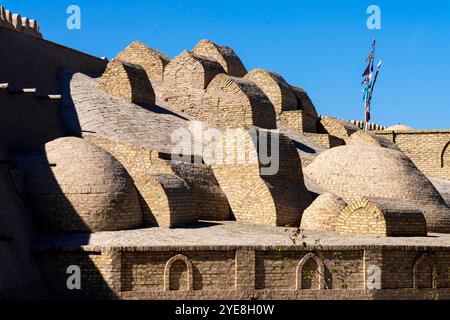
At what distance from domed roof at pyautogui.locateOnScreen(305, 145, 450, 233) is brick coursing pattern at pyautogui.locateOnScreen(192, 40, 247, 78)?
24.8 ft

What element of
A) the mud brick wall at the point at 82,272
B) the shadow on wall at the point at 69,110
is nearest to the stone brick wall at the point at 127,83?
the shadow on wall at the point at 69,110

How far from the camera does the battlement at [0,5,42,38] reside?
23.8 meters

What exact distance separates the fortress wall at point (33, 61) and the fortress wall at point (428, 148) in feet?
36.9

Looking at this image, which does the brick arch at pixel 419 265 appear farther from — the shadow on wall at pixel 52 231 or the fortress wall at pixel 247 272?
the shadow on wall at pixel 52 231

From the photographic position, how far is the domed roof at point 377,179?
18.9 m

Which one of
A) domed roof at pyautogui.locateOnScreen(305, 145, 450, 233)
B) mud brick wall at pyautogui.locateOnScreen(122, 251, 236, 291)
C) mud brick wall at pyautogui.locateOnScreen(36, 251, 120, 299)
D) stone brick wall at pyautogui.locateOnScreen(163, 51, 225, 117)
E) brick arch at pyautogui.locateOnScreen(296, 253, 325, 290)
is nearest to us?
mud brick wall at pyautogui.locateOnScreen(36, 251, 120, 299)

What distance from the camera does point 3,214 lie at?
43.0 ft

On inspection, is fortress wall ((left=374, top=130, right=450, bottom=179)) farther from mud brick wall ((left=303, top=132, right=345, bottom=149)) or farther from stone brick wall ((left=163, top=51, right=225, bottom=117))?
stone brick wall ((left=163, top=51, right=225, bottom=117))

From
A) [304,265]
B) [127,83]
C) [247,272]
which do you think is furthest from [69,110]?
[304,265]

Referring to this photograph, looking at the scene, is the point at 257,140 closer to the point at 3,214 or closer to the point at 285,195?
the point at 285,195

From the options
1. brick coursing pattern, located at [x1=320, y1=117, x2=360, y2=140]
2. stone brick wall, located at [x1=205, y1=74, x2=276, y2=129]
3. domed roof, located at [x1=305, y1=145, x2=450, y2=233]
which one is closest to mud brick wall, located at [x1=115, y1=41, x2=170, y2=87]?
stone brick wall, located at [x1=205, y1=74, x2=276, y2=129]

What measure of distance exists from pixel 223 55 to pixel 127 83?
6124 mm

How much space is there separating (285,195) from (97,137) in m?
4.38

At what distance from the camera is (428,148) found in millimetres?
28156
